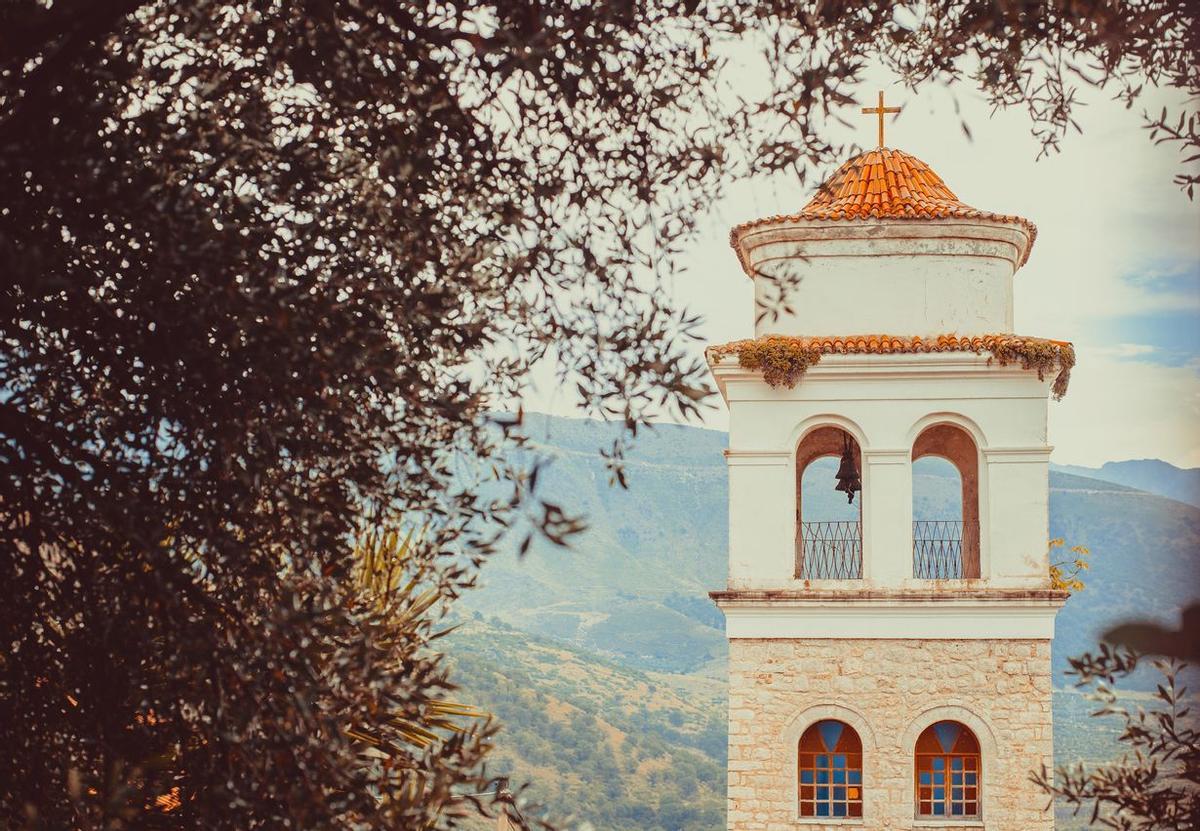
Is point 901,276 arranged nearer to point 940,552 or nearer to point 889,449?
point 889,449

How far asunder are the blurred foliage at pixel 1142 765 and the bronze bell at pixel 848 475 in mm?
10740

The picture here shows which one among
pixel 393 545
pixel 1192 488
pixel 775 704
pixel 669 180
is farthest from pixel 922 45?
pixel 775 704

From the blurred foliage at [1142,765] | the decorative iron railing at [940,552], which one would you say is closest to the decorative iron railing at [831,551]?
the decorative iron railing at [940,552]

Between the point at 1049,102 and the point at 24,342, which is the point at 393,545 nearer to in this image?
the point at 24,342

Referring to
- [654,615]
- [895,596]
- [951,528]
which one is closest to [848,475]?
[951,528]

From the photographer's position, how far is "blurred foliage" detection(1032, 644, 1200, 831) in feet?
15.7

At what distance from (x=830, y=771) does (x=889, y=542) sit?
2.22 metres

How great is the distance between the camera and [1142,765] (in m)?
5.14

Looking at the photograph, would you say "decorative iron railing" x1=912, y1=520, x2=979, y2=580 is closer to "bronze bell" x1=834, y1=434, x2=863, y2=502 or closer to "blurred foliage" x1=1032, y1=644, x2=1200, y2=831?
"bronze bell" x1=834, y1=434, x2=863, y2=502

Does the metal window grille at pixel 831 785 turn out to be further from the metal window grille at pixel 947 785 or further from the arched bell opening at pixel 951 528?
the arched bell opening at pixel 951 528

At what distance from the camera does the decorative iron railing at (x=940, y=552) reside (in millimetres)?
15930

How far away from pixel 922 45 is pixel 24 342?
10.1 feet

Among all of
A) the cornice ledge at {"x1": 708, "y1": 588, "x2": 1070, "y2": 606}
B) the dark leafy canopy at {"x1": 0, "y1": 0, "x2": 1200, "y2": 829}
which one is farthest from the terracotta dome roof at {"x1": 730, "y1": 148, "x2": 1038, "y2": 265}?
the dark leafy canopy at {"x1": 0, "y1": 0, "x2": 1200, "y2": 829}

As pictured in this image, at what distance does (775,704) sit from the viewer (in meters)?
15.4
